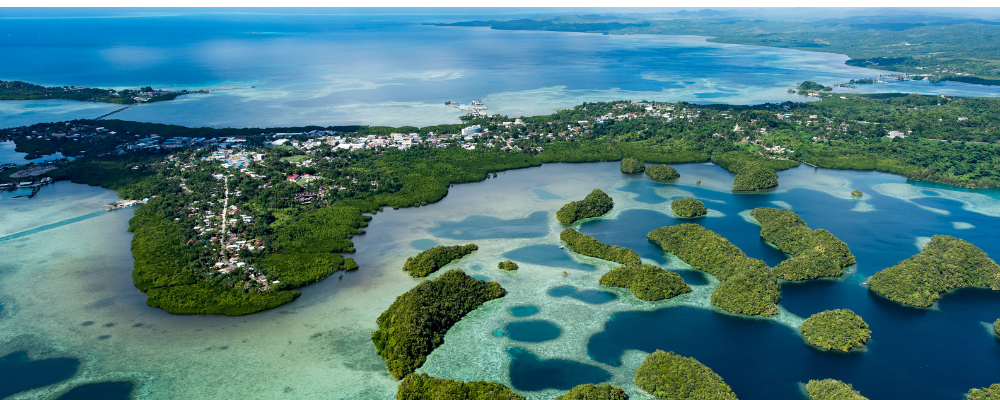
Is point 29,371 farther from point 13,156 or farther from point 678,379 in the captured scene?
point 13,156

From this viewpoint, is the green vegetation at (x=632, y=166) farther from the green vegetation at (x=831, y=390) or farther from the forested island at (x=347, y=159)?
the green vegetation at (x=831, y=390)

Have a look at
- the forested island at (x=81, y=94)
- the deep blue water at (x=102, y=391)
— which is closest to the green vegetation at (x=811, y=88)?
the deep blue water at (x=102, y=391)

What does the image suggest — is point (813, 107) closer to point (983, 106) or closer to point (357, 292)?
point (983, 106)

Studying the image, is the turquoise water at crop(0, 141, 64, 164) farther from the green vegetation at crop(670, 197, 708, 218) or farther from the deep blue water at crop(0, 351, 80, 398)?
the green vegetation at crop(670, 197, 708, 218)

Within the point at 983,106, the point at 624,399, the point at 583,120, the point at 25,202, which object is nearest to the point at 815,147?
the point at 583,120

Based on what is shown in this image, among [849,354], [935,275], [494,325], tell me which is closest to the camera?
[849,354]

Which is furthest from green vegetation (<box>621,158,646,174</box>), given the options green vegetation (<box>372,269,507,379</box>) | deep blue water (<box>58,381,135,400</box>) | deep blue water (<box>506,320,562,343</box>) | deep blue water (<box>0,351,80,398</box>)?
deep blue water (<box>0,351,80,398</box>)

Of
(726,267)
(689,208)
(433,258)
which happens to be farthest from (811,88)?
(433,258)
